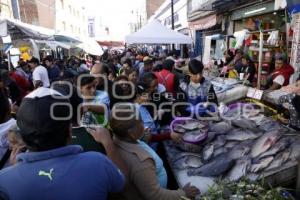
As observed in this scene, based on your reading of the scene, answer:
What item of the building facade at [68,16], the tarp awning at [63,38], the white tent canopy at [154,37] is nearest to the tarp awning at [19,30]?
the tarp awning at [63,38]

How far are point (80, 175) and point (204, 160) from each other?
5.80ft

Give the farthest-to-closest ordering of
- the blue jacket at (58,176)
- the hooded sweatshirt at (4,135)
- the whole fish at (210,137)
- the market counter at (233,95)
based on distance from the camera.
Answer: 1. the market counter at (233,95)
2. the whole fish at (210,137)
3. the hooded sweatshirt at (4,135)
4. the blue jacket at (58,176)

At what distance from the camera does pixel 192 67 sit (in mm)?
4172

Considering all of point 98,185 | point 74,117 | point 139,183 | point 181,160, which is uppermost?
point 74,117

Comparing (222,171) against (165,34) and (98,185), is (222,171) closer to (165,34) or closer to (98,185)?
(98,185)

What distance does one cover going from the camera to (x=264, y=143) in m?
2.95

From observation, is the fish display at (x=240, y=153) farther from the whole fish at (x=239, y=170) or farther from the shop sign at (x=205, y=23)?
the shop sign at (x=205, y=23)

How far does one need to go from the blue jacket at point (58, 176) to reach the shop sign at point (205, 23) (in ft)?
51.6

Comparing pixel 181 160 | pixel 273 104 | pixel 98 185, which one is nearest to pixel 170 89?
pixel 273 104

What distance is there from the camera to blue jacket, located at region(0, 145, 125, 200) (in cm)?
141

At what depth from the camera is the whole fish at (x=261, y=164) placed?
270 centimetres

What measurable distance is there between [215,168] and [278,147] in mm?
658

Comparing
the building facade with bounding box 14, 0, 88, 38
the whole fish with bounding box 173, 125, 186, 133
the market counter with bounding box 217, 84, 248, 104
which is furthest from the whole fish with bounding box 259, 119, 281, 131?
the building facade with bounding box 14, 0, 88, 38

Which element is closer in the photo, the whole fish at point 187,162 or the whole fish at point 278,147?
the whole fish at point 278,147
